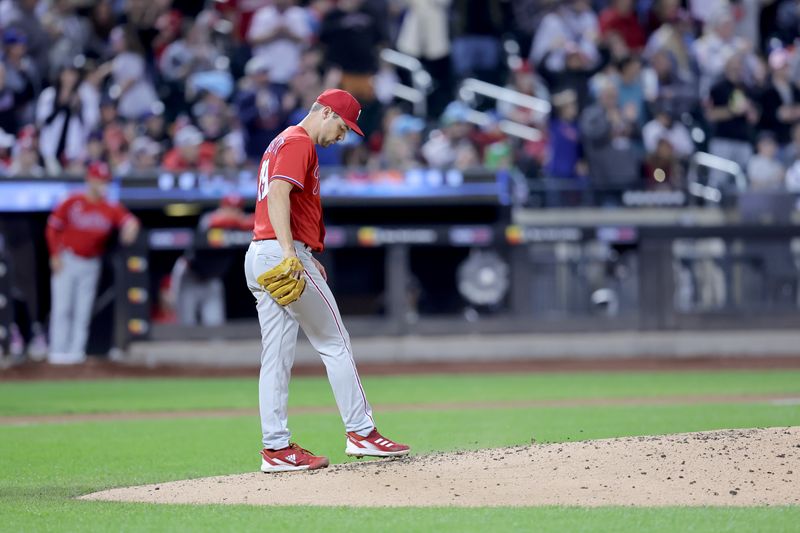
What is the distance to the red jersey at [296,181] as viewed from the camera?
693cm

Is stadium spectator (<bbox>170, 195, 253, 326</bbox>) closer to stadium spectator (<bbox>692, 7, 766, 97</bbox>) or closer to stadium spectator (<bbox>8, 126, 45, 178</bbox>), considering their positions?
stadium spectator (<bbox>8, 126, 45, 178</bbox>)

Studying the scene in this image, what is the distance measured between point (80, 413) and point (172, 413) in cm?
78

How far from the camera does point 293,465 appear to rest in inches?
278

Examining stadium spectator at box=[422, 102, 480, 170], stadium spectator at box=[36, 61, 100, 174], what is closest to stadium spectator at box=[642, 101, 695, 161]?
stadium spectator at box=[422, 102, 480, 170]

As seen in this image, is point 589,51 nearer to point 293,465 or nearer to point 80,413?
point 80,413

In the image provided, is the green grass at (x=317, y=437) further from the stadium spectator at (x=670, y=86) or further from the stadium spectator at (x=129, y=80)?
the stadium spectator at (x=670, y=86)

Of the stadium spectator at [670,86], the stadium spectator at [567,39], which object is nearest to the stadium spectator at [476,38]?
the stadium spectator at [567,39]

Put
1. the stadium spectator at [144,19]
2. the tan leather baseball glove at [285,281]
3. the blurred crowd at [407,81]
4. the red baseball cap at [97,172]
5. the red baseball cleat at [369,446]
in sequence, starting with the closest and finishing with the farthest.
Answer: the tan leather baseball glove at [285,281], the red baseball cleat at [369,446], the red baseball cap at [97,172], the blurred crowd at [407,81], the stadium spectator at [144,19]

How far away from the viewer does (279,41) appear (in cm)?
1897

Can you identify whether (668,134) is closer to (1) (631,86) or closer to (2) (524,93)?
(1) (631,86)

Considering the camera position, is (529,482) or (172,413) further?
(172,413)

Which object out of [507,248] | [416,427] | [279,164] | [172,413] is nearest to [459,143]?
[507,248]

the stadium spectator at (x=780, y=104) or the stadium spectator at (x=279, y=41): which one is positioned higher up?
the stadium spectator at (x=279, y=41)

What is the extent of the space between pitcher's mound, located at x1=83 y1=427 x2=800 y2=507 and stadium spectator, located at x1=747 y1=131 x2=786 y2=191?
10.9 m
